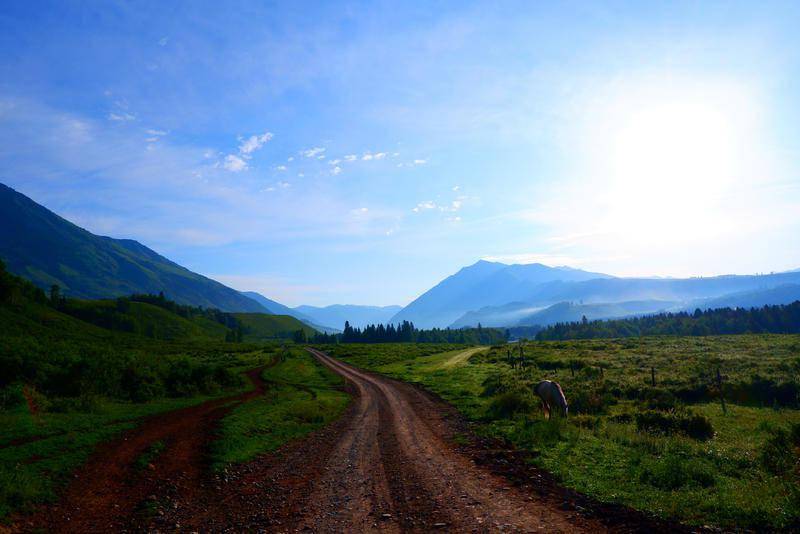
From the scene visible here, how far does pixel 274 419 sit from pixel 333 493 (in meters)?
12.5

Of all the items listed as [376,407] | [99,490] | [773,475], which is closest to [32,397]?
[99,490]

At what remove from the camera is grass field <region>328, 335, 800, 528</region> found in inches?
424

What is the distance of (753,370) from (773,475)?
2955 centimetres

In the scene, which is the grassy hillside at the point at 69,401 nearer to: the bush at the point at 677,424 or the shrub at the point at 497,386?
the shrub at the point at 497,386

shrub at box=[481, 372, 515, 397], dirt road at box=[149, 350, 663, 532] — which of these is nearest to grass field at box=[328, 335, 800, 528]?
shrub at box=[481, 372, 515, 397]

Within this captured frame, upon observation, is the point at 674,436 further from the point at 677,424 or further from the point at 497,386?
the point at 497,386

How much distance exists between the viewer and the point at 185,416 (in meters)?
24.2

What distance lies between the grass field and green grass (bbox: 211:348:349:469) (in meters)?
9.33

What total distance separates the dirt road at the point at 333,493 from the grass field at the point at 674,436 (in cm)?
157

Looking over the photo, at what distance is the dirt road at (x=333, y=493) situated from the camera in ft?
34.3

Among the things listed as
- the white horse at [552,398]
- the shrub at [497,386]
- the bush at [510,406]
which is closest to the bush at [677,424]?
the white horse at [552,398]

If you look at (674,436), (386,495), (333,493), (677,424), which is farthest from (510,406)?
(333,493)

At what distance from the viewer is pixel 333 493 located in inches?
511

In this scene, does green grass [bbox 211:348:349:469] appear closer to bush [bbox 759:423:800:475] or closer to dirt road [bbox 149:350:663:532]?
dirt road [bbox 149:350:663:532]
